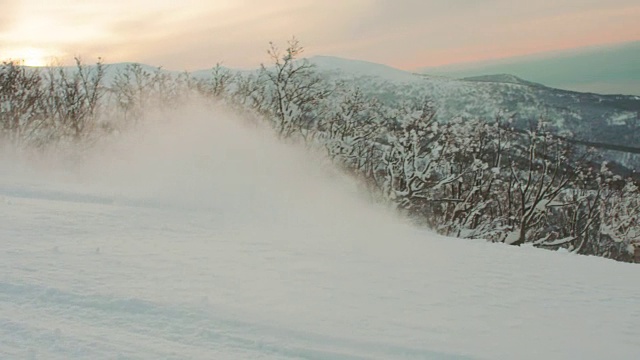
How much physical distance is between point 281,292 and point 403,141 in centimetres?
1952

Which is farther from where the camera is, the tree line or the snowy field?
the tree line

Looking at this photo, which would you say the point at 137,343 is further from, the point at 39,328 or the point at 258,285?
the point at 258,285

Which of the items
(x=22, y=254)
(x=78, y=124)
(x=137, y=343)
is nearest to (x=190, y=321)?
(x=137, y=343)

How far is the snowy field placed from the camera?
171 inches

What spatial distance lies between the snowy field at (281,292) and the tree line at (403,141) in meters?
12.8

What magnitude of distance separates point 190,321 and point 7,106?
29.2 meters

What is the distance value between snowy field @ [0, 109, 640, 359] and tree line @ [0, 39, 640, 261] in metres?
12.8

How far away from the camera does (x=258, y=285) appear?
6066 mm

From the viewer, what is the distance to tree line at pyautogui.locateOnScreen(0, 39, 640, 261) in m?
24.7

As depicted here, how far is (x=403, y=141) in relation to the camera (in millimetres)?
24625

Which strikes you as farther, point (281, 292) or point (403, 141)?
point (403, 141)

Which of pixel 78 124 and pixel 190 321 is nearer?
pixel 190 321

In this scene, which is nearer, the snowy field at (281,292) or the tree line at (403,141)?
the snowy field at (281,292)

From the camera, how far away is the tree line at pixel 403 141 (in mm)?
24719
